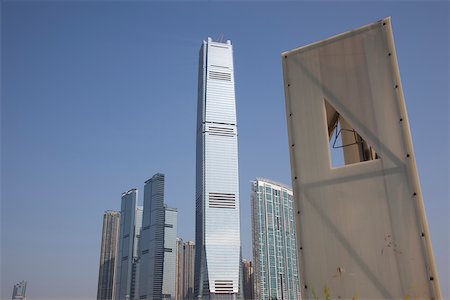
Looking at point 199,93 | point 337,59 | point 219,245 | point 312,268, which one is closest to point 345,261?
point 312,268

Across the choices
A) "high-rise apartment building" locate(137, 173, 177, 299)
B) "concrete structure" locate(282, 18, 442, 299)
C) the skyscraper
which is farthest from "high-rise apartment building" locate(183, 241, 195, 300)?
"concrete structure" locate(282, 18, 442, 299)

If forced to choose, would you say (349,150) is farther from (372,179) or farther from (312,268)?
(312,268)

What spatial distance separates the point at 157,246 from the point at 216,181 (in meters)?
57.8

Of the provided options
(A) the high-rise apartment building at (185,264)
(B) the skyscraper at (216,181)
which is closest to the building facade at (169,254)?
(A) the high-rise apartment building at (185,264)

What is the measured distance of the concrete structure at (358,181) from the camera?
3961mm

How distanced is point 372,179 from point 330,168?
46 cm

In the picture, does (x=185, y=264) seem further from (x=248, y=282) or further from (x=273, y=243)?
(x=273, y=243)

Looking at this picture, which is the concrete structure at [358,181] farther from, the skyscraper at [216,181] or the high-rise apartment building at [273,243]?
the skyscraper at [216,181]

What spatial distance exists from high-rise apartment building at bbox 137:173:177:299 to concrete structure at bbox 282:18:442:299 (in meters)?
179

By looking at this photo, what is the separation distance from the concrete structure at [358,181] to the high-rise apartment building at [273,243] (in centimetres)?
10941

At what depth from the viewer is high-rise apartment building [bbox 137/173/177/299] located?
6964 inches

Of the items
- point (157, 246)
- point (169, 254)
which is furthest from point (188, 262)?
point (157, 246)

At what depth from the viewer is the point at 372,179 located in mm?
4246

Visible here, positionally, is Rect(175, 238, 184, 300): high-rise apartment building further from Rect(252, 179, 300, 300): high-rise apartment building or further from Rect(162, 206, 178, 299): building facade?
Rect(252, 179, 300, 300): high-rise apartment building
